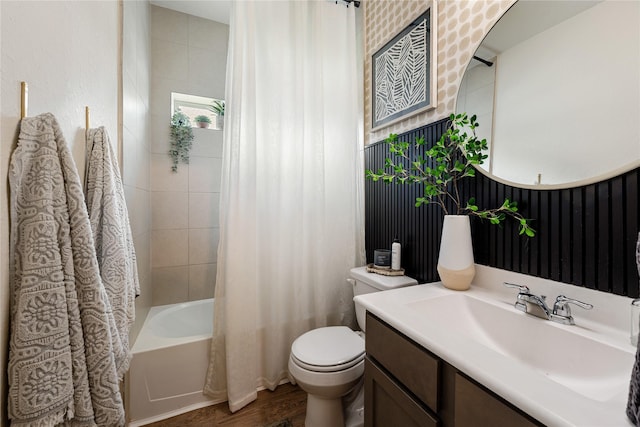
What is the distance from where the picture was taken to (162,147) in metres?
2.20

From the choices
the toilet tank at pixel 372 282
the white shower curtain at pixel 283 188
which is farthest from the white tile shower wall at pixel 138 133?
the toilet tank at pixel 372 282

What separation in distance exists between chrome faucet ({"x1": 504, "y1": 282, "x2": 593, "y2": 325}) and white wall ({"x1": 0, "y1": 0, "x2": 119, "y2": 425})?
4.35 ft

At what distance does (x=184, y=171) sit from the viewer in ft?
7.45

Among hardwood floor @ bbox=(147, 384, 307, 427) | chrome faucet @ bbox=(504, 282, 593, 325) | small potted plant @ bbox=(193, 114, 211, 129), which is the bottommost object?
hardwood floor @ bbox=(147, 384, 307, 427)

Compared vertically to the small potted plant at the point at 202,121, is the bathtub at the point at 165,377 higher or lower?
lower

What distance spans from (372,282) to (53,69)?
1453mm

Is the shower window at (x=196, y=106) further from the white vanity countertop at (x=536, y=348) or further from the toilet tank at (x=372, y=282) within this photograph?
the white vanity countertop at (x=536, y=348)

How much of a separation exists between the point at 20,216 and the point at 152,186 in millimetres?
1813

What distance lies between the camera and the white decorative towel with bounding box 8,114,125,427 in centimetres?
52

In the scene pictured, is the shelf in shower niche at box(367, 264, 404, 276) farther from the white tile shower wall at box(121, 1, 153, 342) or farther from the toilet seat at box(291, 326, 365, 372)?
the white tile shower wall at box(121, 1, 153, 342)

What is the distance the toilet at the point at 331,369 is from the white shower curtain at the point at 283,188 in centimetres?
35

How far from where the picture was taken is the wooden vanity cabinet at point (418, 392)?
561mm

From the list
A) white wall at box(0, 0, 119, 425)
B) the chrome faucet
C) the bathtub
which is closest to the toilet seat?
the bathtub

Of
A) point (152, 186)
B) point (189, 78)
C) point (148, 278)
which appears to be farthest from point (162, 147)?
point (148, 278)
